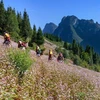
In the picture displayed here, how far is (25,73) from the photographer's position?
12766 millimetres

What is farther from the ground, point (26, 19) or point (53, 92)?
point (26, 19)

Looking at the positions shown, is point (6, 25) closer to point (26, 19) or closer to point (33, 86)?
point (26, 19)

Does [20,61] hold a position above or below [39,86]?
above

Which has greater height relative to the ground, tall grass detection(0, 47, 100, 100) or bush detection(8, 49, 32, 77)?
bush detection(8, 49, 32, 77)

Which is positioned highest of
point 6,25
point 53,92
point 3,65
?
point 6,25

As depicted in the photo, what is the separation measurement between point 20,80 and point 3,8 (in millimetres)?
85660

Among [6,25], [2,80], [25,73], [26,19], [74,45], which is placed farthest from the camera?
[74,45]

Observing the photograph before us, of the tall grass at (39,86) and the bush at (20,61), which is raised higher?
the bush at (20,61)

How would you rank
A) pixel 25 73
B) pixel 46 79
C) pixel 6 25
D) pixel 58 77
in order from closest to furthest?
pixel 25 73, pixel 46 79, pixel 58 77, pixel 6 25

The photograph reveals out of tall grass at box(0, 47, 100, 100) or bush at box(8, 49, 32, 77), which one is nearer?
tall grass at box(0, 47, 100, 100)

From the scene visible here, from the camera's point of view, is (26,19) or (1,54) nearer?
(1,54)

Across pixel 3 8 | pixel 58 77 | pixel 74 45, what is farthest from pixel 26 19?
pixel 58 77

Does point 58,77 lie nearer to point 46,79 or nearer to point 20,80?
point 46,79

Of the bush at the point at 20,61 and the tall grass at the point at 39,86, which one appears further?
the bush at the point at 20,61
